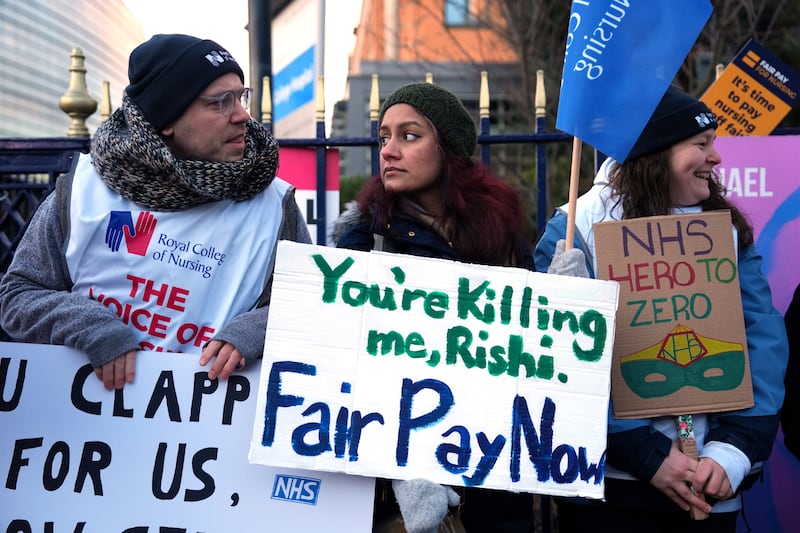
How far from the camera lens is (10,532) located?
2393 millimetres

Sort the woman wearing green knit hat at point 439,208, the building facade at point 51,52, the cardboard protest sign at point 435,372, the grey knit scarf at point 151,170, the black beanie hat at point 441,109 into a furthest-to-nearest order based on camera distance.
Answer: the building facade at point 51,52, the black beanie hat at point 441,109, the woman wearing green knit hat at point 439,208, the grey knit scarf at point 151,170, the cardboard protest sign at point 435,372

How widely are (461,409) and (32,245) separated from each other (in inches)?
53.7

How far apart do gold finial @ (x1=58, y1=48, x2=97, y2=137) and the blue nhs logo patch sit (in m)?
2.47

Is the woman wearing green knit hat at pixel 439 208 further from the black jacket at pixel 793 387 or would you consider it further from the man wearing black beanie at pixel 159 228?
the black jacket at pixel 793 387

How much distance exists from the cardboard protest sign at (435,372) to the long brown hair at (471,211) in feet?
1.00

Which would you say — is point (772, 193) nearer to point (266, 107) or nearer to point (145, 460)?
point (266, 107)

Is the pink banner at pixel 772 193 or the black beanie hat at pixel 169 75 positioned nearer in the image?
the black beanie hat at pixel 169 75

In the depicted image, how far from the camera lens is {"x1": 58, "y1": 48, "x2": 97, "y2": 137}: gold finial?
4.15 m

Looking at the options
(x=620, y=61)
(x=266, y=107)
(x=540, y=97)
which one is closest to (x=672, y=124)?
(x=620, y=61)

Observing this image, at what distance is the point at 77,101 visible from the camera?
4152 mm

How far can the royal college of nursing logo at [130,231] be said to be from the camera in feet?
8.40

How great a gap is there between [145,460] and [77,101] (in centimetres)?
234

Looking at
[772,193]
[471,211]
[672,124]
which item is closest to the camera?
[471,211]

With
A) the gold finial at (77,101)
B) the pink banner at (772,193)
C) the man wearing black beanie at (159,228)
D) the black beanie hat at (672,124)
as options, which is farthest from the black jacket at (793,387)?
the gold finial at (77,101)
